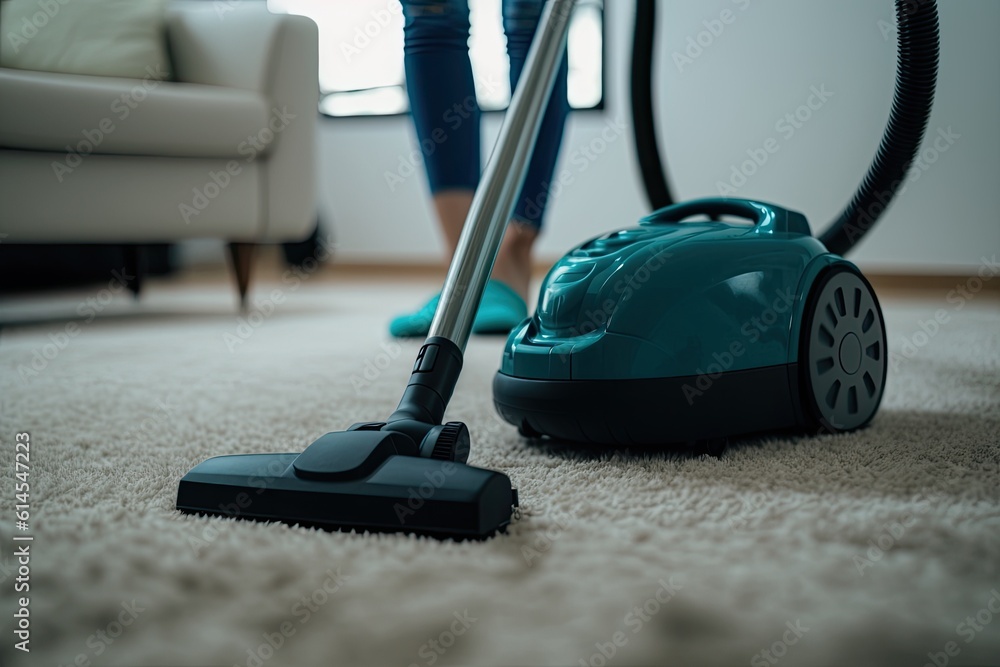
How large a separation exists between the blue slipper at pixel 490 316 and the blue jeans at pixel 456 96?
0.14 metres

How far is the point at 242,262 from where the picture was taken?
1.79m

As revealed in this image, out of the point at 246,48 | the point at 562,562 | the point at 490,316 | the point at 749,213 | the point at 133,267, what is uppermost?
the point at 246,48

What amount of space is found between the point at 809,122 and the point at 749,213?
1.63 meters

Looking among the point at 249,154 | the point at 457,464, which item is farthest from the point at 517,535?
Result: the point at 249,154

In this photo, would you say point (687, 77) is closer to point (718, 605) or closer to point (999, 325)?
point (999, 325)

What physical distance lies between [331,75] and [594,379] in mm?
2849

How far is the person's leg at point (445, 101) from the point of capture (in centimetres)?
111

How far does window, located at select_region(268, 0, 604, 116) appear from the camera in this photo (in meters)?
2.79

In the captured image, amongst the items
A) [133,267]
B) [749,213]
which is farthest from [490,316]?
[133,267]

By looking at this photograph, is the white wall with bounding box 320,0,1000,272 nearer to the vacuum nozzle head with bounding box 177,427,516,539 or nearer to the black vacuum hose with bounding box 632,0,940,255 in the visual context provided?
the black vacuum hose with bounding box 632,0,940,255

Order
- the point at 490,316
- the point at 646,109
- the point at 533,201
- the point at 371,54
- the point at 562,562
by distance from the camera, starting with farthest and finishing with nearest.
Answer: the point at 371,54 < the point at 533,201 < the point at 490,316 < the point at 646,109 < the point at 562,562

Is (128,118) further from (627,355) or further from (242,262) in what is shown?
(627,355)

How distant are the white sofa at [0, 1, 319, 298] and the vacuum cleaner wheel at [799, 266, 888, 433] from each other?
127cm

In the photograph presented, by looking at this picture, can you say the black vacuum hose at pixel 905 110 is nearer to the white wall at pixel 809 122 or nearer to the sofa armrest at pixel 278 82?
the white wall at pixel 809 122
